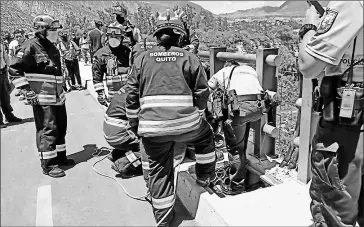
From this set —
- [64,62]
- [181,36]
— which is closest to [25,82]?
[181,36]

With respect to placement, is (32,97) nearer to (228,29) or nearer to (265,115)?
(265,115)

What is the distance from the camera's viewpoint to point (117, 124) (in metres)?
4.47

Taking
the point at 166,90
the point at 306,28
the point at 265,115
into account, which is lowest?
the point at 265,115

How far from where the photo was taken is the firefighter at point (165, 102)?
297cm

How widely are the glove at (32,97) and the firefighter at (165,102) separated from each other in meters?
1.82

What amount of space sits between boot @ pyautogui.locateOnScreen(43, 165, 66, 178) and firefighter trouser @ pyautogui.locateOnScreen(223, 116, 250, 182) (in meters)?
2.26

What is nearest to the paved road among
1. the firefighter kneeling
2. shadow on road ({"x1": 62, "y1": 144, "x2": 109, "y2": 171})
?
shadow on road ({"x1": 62, "y1": 144, "x2": 109, "y2": 171})

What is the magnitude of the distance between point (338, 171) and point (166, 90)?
1.49 m

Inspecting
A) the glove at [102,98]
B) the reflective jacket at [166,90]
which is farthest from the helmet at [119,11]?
the reflective jacket at [166,90]

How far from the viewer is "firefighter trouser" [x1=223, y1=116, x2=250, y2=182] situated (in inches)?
158

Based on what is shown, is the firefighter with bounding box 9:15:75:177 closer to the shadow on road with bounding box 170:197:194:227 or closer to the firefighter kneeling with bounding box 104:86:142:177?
the firefighter kneeling with bounding box 104:86:142:177

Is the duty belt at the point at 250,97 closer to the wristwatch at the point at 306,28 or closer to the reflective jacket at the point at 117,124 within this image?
the reflective jacket at the point at 117,124

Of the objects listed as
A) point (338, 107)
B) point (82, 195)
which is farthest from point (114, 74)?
point (338, 107)

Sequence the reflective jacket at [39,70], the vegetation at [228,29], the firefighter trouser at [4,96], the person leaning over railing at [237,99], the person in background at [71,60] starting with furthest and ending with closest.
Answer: the person in background at [71,60], the vegetation at [228,29], the firefighter trouser at [4,96], the reflective jacket at [39,70], the person leaning over railing at [237,99]
